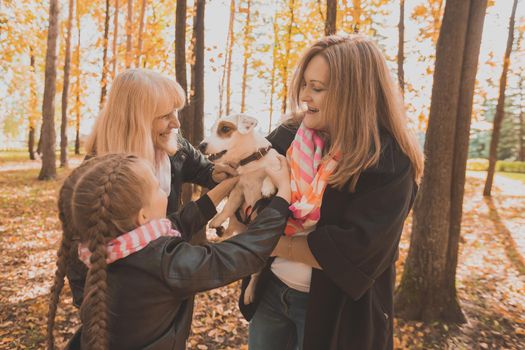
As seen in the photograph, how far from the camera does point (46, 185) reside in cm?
1193

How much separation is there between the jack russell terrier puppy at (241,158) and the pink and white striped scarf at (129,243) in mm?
1018

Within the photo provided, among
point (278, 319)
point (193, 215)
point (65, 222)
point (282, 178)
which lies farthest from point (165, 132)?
point (278, 319)

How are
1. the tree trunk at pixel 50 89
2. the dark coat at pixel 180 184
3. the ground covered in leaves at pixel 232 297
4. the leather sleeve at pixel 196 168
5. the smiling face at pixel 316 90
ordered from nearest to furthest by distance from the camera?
the dark coat at pixel 180 184 < the smiling face at pixel 316 90 < the leather sleeve at pixel 196 168 < the ground covered in leaves at pixel 232 297 < the tree trunk at pixel 50 89

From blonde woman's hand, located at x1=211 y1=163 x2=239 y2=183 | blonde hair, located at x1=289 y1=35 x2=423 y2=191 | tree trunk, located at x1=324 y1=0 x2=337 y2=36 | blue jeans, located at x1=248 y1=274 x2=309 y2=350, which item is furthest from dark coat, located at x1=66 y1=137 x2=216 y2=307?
tree trunk, located at x1=324 y1=0 x2=337 y2=36

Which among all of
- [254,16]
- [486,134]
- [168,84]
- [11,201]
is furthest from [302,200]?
[486,134]

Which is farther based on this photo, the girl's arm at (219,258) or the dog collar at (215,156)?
the dog collar at (215,156)

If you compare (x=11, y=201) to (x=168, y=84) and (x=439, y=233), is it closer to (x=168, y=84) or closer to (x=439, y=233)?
(x=168, y=84)

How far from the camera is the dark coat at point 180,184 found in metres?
1.80

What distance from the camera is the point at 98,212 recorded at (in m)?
1.37

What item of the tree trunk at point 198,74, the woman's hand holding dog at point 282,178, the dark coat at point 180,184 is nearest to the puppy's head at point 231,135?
the dark coat at point 180,184

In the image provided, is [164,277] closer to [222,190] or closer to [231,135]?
[222,190]

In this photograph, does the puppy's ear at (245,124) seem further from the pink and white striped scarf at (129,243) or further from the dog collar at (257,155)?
the pink and white striped scarf at (129,243)

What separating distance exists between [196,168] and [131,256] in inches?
62.2

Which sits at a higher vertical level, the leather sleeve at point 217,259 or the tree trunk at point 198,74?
the tree trunk at point 198,74
